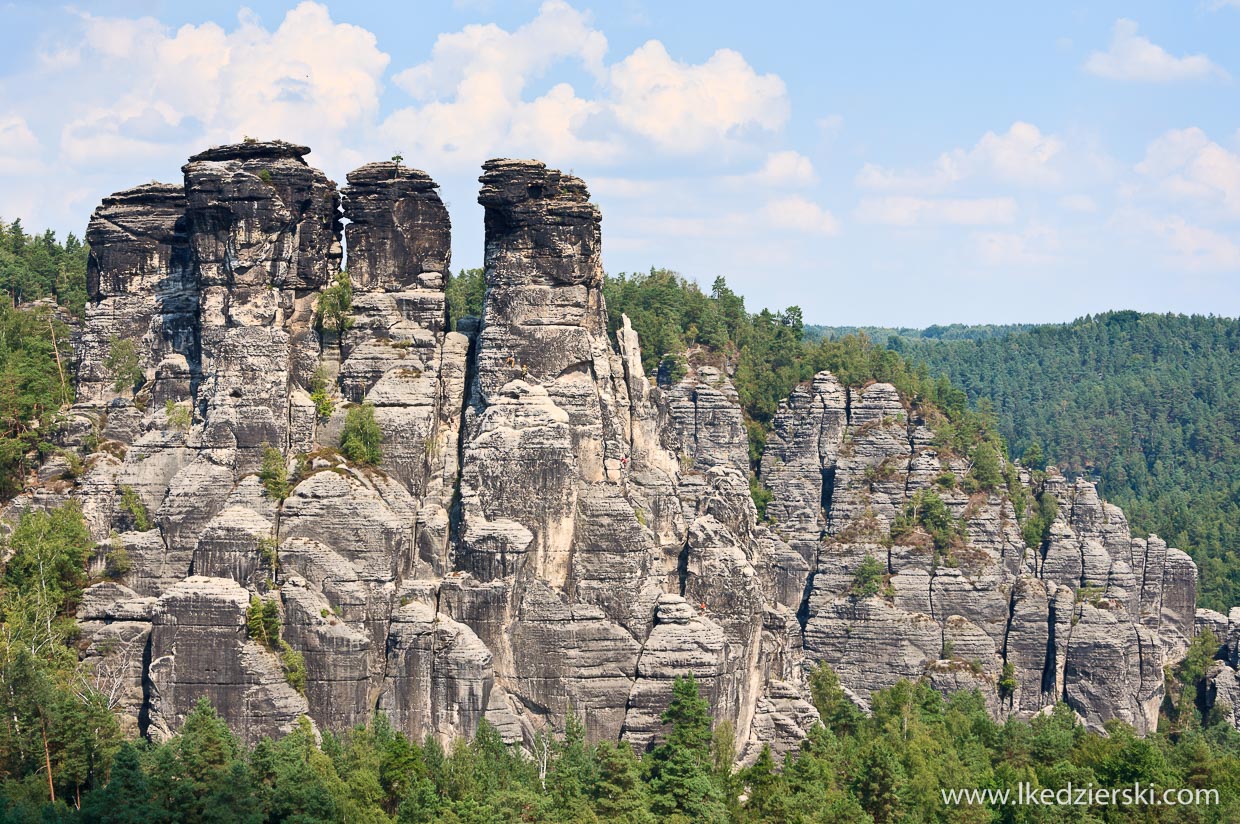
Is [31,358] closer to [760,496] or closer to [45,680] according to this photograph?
[45,680]

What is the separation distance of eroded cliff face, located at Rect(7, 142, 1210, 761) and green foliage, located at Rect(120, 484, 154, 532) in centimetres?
23

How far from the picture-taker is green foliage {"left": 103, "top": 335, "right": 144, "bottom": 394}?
8800cm

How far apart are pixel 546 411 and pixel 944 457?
48.0m

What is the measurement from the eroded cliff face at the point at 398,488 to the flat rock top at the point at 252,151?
0.10 metres

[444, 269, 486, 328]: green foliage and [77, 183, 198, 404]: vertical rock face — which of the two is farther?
[444, 269, 486, 328]: green foliage

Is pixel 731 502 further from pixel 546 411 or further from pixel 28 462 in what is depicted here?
pixel 28 462

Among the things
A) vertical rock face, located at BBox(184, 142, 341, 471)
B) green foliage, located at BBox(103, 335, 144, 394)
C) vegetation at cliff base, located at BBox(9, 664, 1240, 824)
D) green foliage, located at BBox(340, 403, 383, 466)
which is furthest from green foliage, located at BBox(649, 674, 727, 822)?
green foliage, located at BBox(103, 335, 144, 394)

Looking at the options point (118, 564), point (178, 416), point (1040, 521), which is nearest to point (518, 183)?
point (178, 416)

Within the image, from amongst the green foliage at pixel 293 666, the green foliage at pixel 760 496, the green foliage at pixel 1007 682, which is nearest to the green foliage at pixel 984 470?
the green foliage at pixel 1007 682

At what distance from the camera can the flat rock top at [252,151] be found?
83.6 m

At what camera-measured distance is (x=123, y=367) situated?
88062mm

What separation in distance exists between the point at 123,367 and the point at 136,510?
8.89 meters

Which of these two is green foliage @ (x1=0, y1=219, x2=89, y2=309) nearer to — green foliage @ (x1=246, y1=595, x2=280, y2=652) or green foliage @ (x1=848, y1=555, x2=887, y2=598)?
green foliage @ (x1=246, y1=595, x2=280, y2=652)

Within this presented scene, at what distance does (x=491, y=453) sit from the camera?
79875mm
